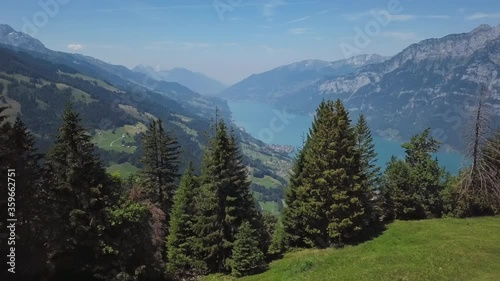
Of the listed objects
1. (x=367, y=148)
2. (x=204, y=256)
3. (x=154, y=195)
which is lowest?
(x=204, y=256)

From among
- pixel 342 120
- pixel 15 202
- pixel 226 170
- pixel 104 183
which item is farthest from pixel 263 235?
pixel 15 202

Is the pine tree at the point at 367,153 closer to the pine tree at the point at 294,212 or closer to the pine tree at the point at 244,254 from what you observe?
the pine tree at the point at 294,212

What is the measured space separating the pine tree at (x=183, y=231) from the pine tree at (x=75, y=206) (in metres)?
8.91

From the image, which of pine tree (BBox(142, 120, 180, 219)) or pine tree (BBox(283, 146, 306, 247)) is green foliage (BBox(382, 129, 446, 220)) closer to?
pine tree (BBox(283, 146, 306, 247))

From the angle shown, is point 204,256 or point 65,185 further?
point 204,256

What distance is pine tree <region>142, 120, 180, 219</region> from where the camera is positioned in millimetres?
49000

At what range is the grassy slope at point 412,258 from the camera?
84.0ft

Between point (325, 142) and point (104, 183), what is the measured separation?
20.3m

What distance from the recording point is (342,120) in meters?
37.4

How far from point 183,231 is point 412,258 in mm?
21586

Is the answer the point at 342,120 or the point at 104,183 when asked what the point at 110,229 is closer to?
the point at 104,183

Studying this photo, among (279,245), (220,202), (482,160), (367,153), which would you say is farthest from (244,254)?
(482,160)

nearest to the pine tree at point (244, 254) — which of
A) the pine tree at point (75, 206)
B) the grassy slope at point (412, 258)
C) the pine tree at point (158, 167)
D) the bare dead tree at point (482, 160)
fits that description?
the grassy slope at point (412, 258)

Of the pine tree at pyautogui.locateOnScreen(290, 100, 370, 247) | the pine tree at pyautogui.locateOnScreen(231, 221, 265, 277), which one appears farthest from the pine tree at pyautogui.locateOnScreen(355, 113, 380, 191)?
the pine tree at pyautogui.locateOnScreen(231, 221, 265, 277)
